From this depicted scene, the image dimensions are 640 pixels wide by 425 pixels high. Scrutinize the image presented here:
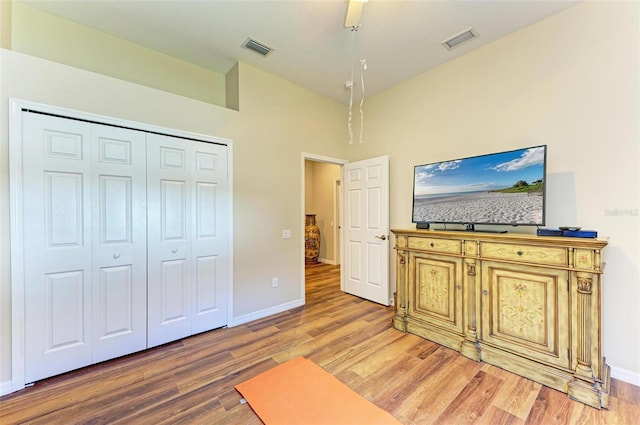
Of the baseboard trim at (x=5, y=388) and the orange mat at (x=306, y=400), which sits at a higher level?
the baseboard trim at (x=5, y=388)

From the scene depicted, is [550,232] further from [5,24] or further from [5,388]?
[5,24]

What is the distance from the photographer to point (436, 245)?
257cm

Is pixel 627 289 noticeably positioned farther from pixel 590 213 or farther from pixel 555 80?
pixel 555 80

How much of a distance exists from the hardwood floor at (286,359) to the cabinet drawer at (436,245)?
3.10 feet

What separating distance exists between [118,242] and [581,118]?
4.19 meters

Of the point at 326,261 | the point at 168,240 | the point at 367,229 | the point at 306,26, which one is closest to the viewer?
the point at 306,26

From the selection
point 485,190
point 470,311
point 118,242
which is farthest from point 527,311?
point 118,242

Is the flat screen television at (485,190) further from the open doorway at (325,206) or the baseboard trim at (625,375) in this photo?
the open doorway at (325,206)

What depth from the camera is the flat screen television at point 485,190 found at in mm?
2137

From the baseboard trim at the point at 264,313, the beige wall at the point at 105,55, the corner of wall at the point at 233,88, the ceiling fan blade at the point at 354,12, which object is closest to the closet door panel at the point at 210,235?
the baseboard trim at the point at 264,313

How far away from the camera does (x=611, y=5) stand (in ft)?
6.61

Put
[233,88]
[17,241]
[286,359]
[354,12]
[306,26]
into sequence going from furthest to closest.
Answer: [233,88] → [306,26] → [286,359] → [354,12] → [17,241]

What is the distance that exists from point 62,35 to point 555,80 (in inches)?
179

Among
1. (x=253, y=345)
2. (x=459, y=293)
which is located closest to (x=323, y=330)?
(x=253, y=345)
